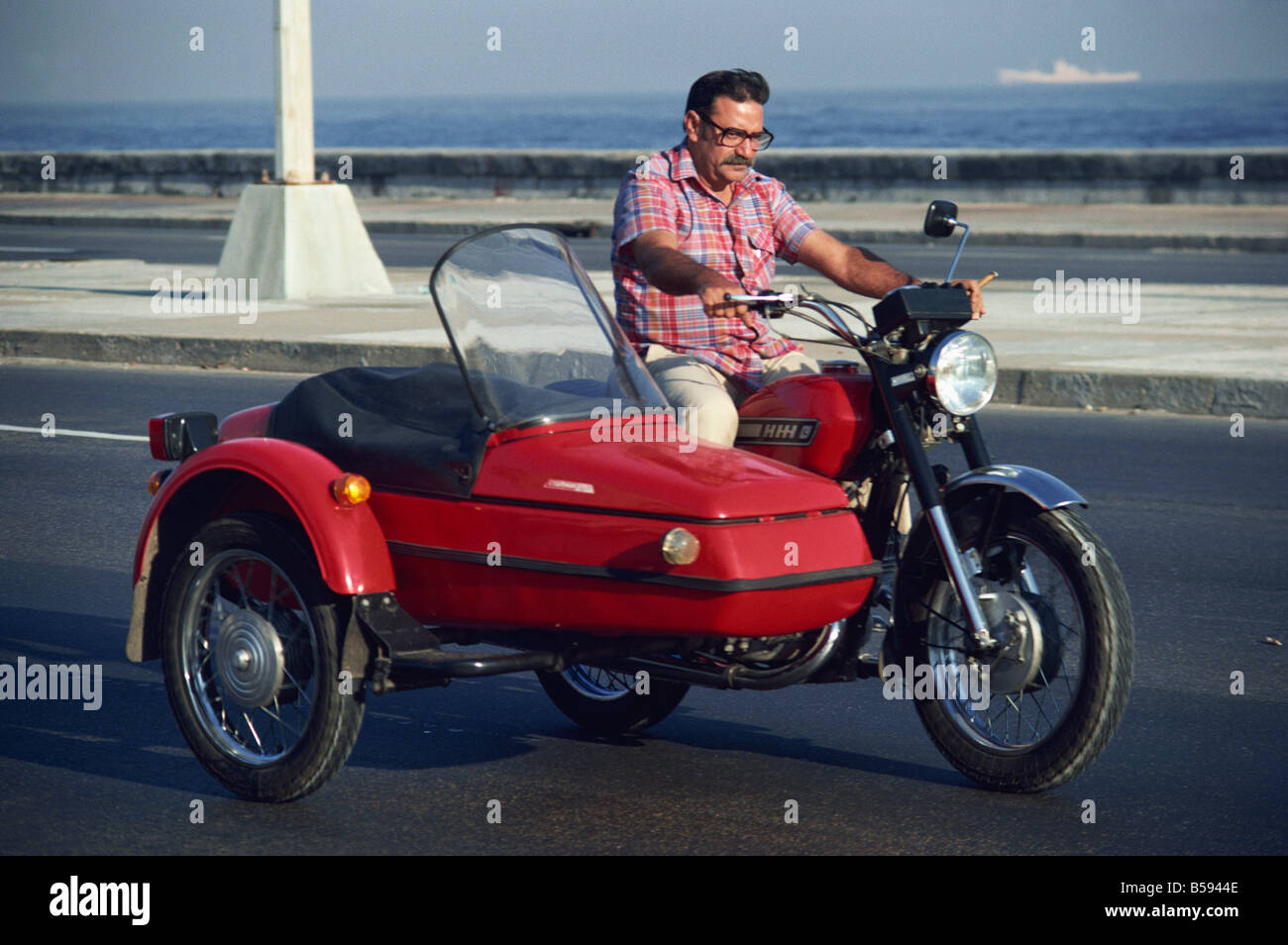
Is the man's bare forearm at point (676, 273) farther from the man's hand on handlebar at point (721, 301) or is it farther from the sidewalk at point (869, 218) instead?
the sidewalk at point (869, 218)

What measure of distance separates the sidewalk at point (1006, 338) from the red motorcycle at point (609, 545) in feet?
22.2

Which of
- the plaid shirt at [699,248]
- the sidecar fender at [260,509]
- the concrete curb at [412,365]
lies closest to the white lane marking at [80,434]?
the concrete curb at [412,365]

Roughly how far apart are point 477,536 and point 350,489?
309 millimetres

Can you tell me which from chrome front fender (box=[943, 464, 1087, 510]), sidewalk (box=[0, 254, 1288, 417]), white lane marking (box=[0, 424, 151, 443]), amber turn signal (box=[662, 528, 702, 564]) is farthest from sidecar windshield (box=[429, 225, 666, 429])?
sidewalk (box=[0, 254, 1288, 417])

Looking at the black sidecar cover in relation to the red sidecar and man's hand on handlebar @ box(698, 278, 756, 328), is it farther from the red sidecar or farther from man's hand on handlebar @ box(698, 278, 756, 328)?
man's hand on handlebar @ box(698, 278, 756, 328)

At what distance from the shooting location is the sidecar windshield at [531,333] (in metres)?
4.44

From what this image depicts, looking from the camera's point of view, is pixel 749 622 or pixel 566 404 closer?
pixel 749 622

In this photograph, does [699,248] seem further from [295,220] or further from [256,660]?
[295,220]

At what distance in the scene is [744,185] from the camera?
532 cm

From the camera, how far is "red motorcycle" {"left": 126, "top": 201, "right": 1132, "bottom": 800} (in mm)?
4258

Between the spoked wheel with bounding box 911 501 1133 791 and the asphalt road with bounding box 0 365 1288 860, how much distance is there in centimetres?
13

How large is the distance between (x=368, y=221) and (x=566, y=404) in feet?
76.4
